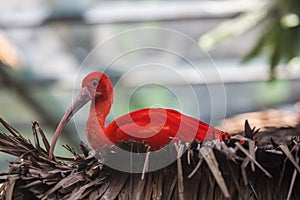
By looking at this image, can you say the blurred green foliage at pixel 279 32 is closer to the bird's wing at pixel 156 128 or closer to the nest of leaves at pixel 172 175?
the bird's wing at pixel 156 128

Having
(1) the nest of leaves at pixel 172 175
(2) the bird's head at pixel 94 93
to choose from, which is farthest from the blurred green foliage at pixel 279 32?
(1) the nest of leaves at pixel 172 175

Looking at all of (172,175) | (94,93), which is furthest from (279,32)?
(172,175)

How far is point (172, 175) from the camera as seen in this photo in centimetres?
112

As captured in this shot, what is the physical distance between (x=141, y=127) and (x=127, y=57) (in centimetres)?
322

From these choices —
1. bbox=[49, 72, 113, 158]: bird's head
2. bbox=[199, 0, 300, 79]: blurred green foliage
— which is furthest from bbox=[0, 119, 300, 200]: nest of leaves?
bbox=[199, 0, 300, 79]: blurred green foliage

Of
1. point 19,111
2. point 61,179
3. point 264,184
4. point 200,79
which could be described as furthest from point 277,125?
point 19,111

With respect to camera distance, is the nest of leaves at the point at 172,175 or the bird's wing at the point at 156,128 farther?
the bird's wing at the point at 156,128

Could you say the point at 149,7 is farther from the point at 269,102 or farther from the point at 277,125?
the point at 277,125

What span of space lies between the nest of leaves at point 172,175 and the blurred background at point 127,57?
2.92 m

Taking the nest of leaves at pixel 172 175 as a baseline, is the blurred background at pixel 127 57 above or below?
above

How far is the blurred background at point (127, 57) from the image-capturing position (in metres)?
4.26

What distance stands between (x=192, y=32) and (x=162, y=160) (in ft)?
11.7

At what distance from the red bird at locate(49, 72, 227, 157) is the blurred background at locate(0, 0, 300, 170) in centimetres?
257

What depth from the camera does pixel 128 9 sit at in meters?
4.50
